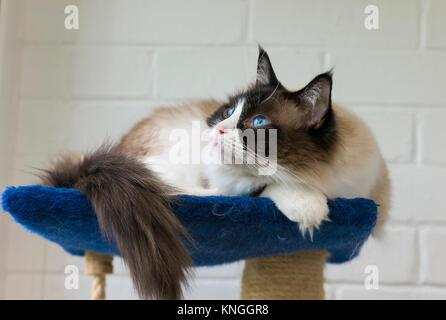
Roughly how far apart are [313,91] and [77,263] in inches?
46.1

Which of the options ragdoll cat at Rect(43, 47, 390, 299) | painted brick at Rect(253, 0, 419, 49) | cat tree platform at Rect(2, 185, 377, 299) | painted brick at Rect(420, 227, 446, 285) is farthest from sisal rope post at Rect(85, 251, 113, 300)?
painted brick at Rect(420, 227, 446, 285)

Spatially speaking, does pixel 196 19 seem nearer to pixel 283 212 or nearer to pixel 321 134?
pixel 321 134

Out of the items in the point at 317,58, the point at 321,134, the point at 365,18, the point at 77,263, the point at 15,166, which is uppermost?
the point at 365,18

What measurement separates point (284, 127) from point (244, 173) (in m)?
0.13

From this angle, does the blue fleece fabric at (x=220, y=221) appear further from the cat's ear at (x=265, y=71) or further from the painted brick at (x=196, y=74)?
the painted brick at (x=196, y=74)

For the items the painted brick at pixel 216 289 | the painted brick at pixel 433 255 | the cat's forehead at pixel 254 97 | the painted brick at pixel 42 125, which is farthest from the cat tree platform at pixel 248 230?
the painted brick at pixel 42 125

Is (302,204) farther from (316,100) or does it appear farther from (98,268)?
(98,268)

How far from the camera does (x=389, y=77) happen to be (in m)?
1.71

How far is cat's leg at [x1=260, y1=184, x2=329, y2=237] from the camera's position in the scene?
2.95 feet

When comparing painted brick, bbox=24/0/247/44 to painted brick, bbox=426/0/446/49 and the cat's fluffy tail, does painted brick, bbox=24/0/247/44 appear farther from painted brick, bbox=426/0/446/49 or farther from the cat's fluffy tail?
the cat's fluffy tail

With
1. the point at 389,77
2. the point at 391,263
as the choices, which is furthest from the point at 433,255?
the point at 389,77

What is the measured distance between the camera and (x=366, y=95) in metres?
1.71

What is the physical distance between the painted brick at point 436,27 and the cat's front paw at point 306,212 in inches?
42.2
